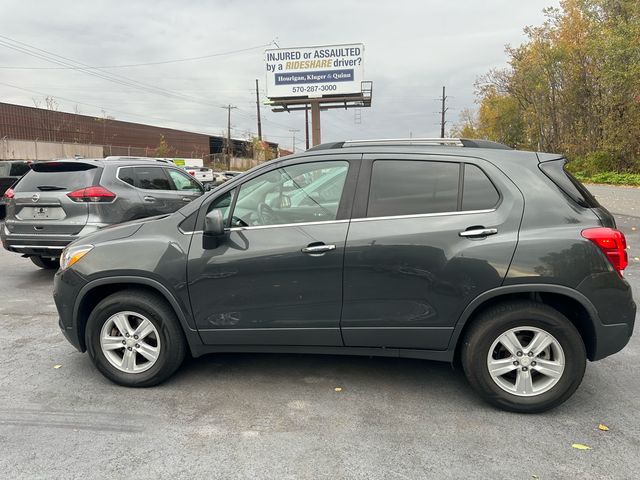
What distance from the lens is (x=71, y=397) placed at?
3.45 metres

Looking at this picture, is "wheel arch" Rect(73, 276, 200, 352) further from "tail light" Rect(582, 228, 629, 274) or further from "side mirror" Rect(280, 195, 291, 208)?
"tail light" Rect(582, 228, 629, 274)

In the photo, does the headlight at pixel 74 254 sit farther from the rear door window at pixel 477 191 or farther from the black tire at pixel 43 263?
the black tire at pixel 43 263

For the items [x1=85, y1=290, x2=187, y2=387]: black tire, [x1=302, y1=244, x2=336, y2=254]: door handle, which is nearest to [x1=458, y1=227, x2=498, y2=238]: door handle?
[x1=302, y1=244, x2=336, y2=254]: door handle

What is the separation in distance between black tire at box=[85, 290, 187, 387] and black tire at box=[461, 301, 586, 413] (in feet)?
6.84

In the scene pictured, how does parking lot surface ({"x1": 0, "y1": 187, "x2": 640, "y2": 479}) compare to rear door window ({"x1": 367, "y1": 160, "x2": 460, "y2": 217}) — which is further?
rear door window ({"x1": 367, "y1": 160, "x2": 460, "y2": 217})

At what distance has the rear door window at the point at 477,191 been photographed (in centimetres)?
318

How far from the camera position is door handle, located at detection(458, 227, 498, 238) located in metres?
3.09

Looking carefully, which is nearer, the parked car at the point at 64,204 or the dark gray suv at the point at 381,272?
the dark gray suv at the point at 381,272

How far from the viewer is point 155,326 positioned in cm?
351

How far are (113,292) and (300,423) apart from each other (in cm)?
176

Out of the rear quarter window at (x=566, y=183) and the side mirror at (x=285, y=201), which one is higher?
the rear quarter window at (x=566, y=183)

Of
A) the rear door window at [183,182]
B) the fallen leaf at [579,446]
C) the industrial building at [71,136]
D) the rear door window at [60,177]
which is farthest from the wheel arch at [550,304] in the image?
the industrial building at [71,136]

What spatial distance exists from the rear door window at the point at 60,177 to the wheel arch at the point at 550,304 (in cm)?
542

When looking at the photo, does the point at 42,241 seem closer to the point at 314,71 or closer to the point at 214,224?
the point at 214,224
